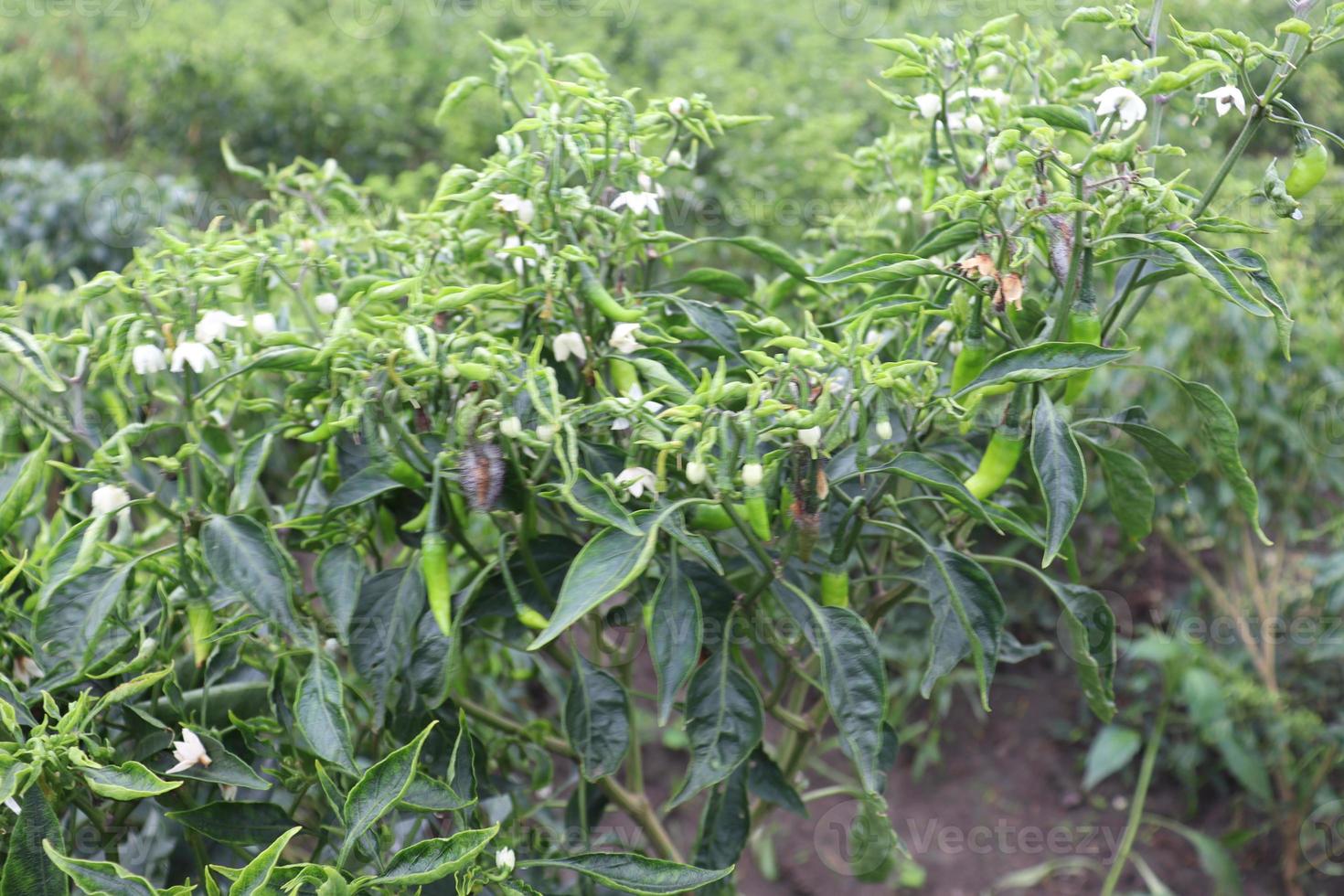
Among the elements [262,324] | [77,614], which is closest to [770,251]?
[262,324]

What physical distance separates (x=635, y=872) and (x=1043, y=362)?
0.59 metres

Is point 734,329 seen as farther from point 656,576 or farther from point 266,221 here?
point 266,221

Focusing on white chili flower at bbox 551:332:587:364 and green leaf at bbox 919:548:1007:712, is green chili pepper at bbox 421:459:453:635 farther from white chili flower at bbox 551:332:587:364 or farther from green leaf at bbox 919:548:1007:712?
green leaf at bbox 919:548:1007:712

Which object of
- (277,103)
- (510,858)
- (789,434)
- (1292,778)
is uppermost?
(789,434)

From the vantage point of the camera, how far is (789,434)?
0.99m

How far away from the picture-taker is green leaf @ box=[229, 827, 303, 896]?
885 mm

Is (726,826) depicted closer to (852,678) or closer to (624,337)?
(852,678)

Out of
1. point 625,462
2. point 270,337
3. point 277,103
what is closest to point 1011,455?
point 625,462

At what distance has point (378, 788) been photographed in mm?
982

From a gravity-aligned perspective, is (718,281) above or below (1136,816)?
above

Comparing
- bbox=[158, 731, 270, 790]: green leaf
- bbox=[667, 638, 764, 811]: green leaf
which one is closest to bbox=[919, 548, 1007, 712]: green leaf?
bbox=[667, 638, 764, 811]: green leaf

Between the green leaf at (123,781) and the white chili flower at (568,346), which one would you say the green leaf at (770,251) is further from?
the green leaf at (123,781)

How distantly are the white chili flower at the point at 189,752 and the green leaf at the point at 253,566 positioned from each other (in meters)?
0.13

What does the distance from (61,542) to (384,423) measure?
12.3 inches
